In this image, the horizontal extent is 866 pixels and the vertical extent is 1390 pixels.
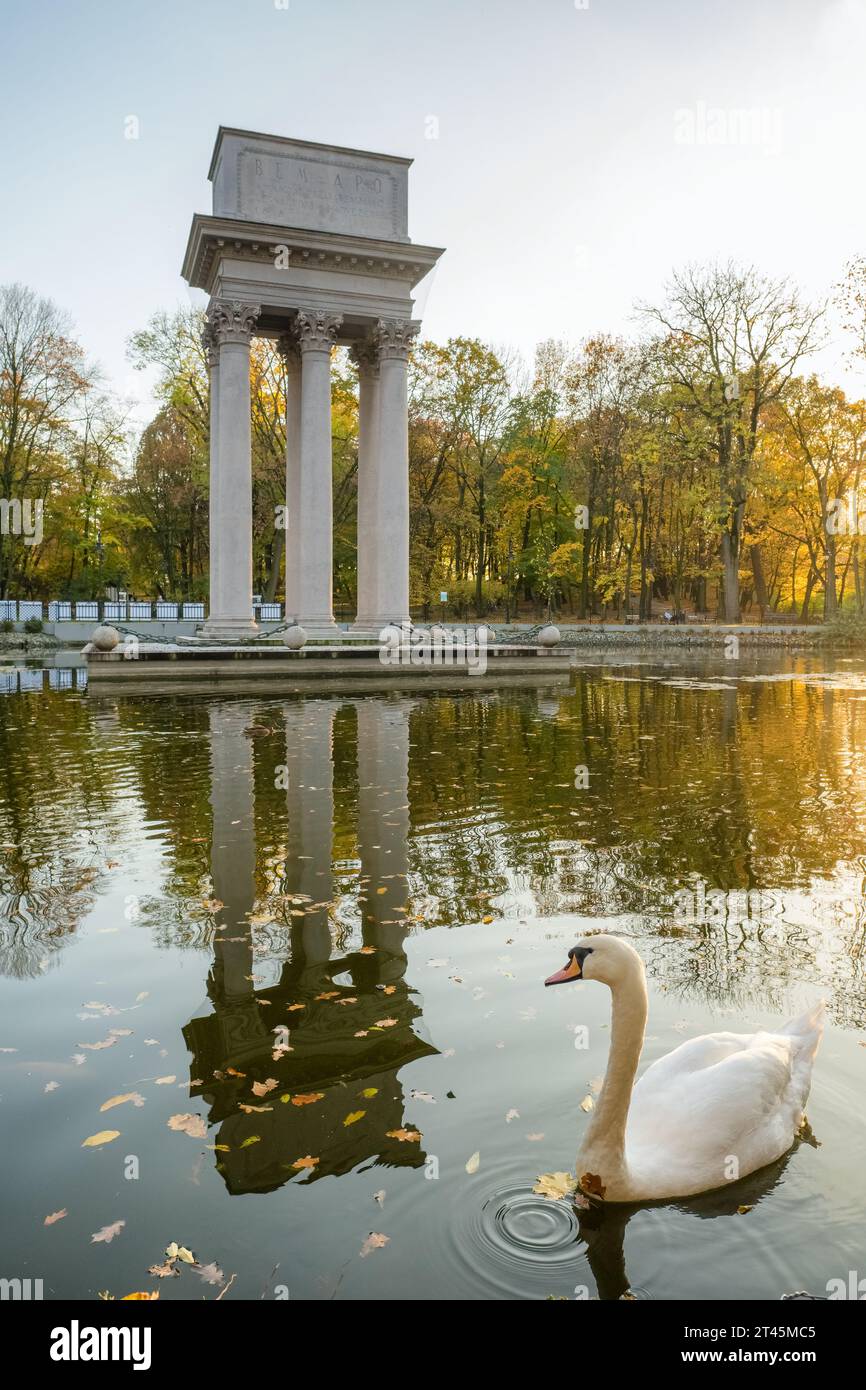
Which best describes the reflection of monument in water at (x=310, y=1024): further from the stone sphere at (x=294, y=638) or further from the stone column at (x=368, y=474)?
the stone column at (x=368, y=474)

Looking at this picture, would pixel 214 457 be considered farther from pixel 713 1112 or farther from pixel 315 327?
pixel 713 1112

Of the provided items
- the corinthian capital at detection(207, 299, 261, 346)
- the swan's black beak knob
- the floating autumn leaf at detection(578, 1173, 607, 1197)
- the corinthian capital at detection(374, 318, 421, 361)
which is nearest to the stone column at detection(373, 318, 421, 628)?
the corinthian capital at detection(374, 318, 421, 361)

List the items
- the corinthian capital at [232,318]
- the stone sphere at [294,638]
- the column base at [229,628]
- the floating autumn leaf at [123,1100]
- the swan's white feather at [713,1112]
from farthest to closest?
the column base at [229,628]
the corinthian capital at [232,318]
the stone sphere at [294,638]
the floating autumn leaf at [123,1100]
the swan's white feather at [713,1112]

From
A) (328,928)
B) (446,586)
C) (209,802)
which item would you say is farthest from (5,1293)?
(446,586)

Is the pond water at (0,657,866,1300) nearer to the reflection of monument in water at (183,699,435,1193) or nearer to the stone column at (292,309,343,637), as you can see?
the reflection of monument in water at (183,699,435,1193)

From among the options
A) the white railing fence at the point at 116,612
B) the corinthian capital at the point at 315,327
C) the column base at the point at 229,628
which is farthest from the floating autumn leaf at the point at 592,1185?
the white railing fence at the point at 116,612

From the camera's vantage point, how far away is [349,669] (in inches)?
952

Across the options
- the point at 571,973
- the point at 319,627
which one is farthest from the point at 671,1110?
the point at 319,627

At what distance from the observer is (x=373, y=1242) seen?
3.02m

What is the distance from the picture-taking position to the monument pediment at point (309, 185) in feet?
98.2

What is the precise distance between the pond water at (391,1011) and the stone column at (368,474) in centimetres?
2211

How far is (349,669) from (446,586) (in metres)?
38.7

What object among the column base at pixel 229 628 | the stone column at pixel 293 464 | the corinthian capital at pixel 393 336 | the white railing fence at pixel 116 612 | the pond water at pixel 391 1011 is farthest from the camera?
the white railing fence at pixel 116 612
